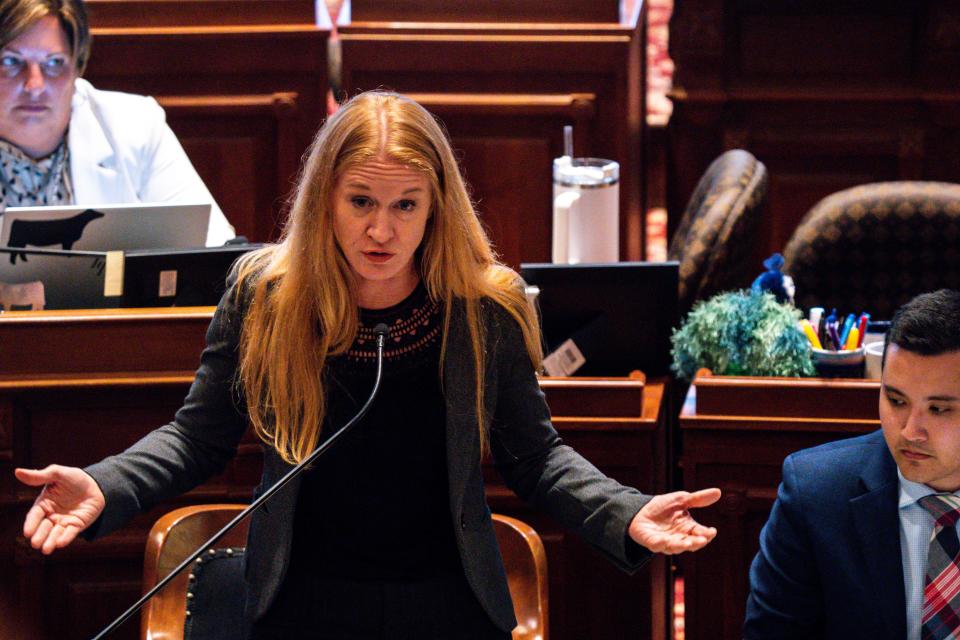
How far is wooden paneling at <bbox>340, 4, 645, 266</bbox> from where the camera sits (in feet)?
11.4

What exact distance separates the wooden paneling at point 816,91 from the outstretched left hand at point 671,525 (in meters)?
2.47

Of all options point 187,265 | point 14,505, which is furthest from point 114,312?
point 14,505

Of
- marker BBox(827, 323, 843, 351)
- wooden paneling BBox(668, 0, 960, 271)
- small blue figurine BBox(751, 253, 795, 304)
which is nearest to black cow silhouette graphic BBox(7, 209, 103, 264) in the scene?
small blue figurine BBox(751, 253, 795, 304)

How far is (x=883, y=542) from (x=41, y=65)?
1.95 m

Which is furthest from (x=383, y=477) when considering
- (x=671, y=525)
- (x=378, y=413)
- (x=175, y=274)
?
(x=175, y=274)

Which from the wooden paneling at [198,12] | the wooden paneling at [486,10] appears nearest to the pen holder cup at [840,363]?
the wooden paneling at [486,10]

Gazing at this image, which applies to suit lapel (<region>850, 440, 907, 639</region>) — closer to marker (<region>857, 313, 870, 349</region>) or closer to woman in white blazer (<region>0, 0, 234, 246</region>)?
marker (<region>857, 313, 870, 349</region>)

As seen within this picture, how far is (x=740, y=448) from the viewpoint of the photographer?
7.60 ft

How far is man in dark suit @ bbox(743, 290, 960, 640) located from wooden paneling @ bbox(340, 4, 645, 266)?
5.87 ft

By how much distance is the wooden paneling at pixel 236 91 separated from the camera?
11.9ft

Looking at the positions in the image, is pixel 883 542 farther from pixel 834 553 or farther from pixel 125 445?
pixel 125 445

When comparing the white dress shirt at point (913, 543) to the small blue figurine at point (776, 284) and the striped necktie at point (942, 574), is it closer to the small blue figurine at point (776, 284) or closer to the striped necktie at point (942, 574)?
the striped necktie at point (942, 574)

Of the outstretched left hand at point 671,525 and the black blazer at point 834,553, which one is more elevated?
the outstretched left hand at point 671,525

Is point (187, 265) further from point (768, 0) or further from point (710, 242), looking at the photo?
point (768, 0)
